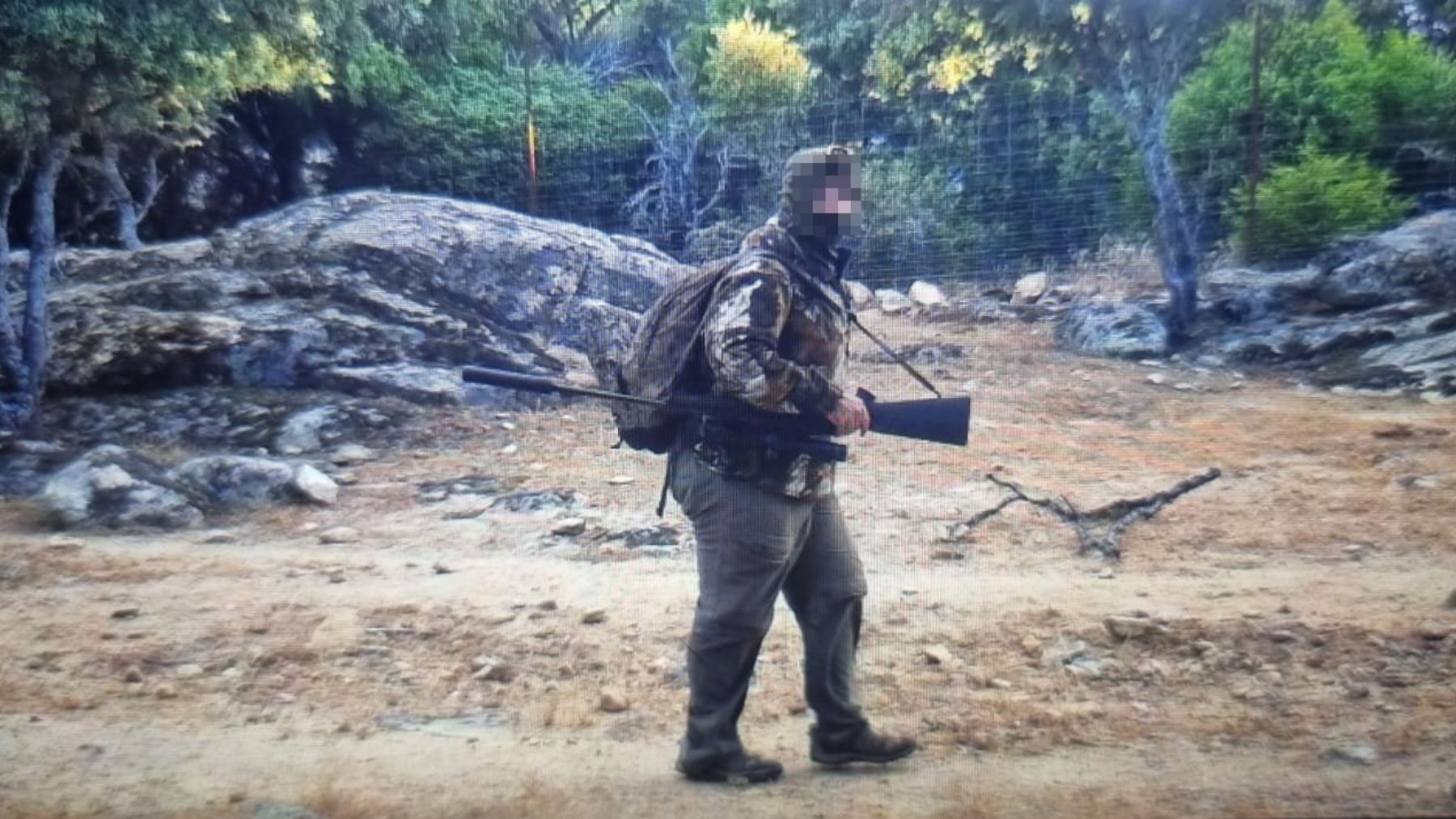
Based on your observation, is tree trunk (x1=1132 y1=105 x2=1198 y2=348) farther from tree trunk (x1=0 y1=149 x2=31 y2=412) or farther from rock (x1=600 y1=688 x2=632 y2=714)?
tree trunk (x1=0 y1=149 x2=31 y2=412)

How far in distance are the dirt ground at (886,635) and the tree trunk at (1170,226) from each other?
30cm

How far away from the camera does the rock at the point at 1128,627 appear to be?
5.25 metres

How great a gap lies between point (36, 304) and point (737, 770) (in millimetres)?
6117

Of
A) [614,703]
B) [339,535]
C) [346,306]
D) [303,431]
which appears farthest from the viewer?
[346,306]

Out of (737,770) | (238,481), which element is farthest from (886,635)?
(238,481)

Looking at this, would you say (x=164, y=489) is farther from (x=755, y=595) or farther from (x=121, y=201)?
(x=755, y=595)

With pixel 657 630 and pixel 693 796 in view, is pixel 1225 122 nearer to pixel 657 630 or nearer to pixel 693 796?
pixel 657 630

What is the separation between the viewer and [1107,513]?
6383mm

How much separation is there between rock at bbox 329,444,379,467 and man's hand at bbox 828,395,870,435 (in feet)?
15.5

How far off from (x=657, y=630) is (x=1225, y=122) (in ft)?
11.0

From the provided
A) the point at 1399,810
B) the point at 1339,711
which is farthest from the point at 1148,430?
the point at 1399,810

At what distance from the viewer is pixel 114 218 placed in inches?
400

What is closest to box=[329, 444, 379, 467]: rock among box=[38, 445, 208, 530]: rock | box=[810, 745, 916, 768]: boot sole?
box=[38, 445, 208, 530]: rock

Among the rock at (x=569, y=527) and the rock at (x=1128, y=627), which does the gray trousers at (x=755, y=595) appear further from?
the rock at (x=569, y=527)
